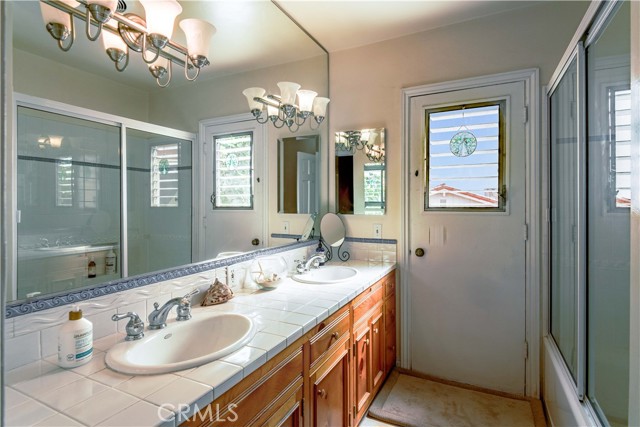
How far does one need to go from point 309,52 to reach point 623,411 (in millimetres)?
2534

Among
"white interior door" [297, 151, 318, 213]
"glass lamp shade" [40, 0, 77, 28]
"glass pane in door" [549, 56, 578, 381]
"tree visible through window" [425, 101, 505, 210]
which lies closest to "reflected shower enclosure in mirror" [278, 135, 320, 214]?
"white interior door" [297, 151, 318, 213]

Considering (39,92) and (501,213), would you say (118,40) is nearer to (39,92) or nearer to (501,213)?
(39,92)

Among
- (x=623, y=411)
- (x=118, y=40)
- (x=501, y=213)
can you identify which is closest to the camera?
(x=623, y=411)

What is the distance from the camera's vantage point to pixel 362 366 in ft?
6.22

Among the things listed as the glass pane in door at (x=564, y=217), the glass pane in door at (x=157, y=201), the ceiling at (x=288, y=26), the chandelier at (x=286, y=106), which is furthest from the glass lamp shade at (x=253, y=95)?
the glass pane in door at (x=564, y=217)

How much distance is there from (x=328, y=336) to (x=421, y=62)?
78.3 inches

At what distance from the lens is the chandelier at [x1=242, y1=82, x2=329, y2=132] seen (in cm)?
195

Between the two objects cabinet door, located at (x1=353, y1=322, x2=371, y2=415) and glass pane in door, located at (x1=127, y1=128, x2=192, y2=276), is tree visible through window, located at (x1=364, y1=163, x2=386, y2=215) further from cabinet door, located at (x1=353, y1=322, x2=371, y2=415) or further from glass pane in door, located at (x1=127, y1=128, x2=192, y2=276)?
glass pane in door, located at (x1=127, y1=128, x2=192, y2=276)

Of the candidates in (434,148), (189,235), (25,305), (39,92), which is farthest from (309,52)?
(25,305)

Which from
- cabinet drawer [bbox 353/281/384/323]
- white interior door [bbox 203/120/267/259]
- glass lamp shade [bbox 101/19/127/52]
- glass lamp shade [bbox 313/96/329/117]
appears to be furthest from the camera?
glass lamp shade [bbox 313/96/329/117]

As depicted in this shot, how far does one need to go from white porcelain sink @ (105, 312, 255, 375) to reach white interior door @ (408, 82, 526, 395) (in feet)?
5.08

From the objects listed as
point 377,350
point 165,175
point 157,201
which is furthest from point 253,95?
point 377,350

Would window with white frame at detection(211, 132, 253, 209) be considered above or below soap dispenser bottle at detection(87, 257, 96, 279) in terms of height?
above

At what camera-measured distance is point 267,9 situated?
2035 millimetres
